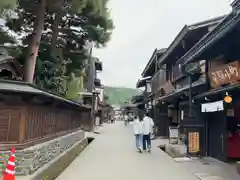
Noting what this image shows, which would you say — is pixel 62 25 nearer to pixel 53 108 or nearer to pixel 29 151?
pixel 53 108

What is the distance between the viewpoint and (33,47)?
15219mm

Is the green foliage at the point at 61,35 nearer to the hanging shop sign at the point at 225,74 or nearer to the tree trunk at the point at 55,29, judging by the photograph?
the tree trunk at the point at 55,29

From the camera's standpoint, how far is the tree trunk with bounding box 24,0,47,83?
579 inches

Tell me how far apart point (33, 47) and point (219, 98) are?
10028 mm

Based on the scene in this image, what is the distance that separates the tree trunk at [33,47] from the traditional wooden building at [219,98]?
820 cm

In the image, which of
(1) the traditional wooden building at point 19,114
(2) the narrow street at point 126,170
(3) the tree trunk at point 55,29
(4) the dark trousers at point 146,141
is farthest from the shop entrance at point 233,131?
(3) the tree trunk at point 55,29

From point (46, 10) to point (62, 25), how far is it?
146 cm

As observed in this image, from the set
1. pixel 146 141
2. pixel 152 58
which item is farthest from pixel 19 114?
pixel 152 58

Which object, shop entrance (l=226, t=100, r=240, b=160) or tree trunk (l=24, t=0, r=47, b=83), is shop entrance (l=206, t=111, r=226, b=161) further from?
tree trunk (l=24, t=0, r=47, b=83)

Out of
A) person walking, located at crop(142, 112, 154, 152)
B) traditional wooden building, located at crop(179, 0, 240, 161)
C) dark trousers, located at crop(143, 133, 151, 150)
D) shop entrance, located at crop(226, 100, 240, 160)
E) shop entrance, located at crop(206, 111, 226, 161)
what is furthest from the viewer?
A: dark trousers, located at crop(143, 133, 151, 150)

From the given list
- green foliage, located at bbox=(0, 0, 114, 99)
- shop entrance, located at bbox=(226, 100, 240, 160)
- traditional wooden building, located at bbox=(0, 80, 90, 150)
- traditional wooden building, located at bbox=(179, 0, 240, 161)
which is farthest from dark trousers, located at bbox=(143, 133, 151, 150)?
traditional wooden building, located at bbox=(0, 80, 90, 150)

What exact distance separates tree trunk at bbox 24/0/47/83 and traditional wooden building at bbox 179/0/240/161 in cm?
→ 820

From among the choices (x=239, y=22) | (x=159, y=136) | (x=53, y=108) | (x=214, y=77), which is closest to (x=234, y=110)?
(x=214, y=77)

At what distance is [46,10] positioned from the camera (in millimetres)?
17047
